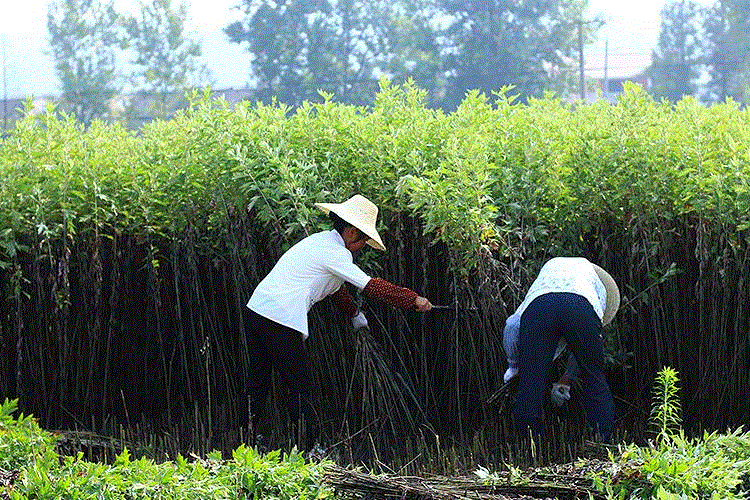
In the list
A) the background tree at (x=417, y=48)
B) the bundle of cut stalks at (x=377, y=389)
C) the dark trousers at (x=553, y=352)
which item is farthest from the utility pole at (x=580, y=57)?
the dark trousers at (x=553, y=352)

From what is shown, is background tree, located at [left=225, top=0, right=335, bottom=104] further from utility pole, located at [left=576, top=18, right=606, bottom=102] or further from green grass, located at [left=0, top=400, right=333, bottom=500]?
green grass, located at [left=0, top=400, right=333, bottom=500]

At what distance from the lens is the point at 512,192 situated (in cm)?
622

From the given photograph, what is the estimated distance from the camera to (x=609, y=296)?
5.83 meters

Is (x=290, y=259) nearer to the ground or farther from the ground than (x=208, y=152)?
nearer to the ground

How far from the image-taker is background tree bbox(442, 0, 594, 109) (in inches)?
1558

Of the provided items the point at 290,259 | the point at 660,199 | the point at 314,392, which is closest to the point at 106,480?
the point at 290,259

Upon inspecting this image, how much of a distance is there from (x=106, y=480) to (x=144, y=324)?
126 inches

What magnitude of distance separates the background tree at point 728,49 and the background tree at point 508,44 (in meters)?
4.97

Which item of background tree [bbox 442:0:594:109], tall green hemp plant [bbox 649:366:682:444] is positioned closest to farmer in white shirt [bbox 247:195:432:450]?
tall green hemp plant [bbox 649:366:682:444]

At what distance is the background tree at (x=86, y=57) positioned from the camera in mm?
38688

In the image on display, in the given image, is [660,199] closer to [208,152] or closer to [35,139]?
[208,152]

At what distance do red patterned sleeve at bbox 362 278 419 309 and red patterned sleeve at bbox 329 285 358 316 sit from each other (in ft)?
1.00

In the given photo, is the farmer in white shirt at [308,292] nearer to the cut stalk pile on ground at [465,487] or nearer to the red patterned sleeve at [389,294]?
the red patterned sleeve at [389,294]

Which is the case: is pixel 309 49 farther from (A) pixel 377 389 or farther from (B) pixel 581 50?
(A) pixel 377 389
